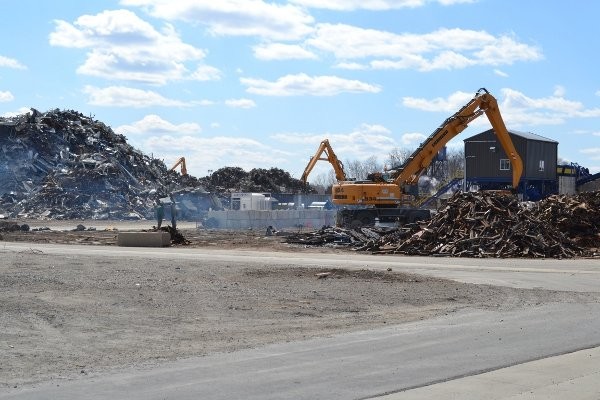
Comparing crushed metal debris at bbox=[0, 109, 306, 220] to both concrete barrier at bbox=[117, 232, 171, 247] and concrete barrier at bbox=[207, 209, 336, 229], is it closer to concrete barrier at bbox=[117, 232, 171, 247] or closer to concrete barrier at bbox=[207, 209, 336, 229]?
concrete barrier at bbox=[207, 209, 336, 229]

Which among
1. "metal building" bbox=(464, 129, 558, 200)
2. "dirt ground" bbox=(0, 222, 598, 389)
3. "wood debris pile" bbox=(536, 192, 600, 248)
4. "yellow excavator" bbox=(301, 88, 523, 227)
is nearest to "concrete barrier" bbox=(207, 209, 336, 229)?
"yellow excavator" bbox=(301, 88, 523, 227)

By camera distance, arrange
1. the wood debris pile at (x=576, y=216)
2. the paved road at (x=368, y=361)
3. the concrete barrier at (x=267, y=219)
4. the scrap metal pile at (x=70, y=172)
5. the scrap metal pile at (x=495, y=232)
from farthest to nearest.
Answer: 1. the scrap metal pile at (x=70, y=172)
2. the concrete barrier at (x=267, y=219)
3. the wood debris pile at (x=576, y=216)
4. the scrap metal pile at (x=495, y=232)
5. the paved road at (x=368, y=361)

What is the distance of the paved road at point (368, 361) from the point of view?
8.88 meters

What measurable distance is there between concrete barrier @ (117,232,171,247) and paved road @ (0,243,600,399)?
20.9 metres

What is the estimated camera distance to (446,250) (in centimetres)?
3178

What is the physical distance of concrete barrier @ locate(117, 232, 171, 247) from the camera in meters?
34.8

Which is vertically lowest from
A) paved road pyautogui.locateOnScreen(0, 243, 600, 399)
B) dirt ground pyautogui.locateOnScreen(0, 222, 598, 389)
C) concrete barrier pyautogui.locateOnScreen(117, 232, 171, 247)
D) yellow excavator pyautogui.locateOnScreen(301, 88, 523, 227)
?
paved road pyautogui.locateOnScreen(0, 243, 600, 399)

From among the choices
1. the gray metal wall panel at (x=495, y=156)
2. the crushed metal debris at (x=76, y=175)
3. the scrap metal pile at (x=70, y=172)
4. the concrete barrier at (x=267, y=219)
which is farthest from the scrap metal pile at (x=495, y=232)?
the gray metal wall panel at (x=495, y=156)

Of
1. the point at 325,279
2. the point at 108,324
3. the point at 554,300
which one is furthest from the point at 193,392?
the point at 325,279

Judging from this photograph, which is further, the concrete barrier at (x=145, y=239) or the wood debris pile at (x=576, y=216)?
the concrete barrier at (x=145, y=239)

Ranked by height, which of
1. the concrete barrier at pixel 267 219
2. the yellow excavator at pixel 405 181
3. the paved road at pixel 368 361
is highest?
the yellow excavator at pixel 405 181

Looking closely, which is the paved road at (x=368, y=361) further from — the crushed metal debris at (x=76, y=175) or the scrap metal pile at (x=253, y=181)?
the scrap metal pile at (x=253, y=181)

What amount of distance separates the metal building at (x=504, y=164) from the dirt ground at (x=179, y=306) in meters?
51.4

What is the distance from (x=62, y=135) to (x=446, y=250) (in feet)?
161
